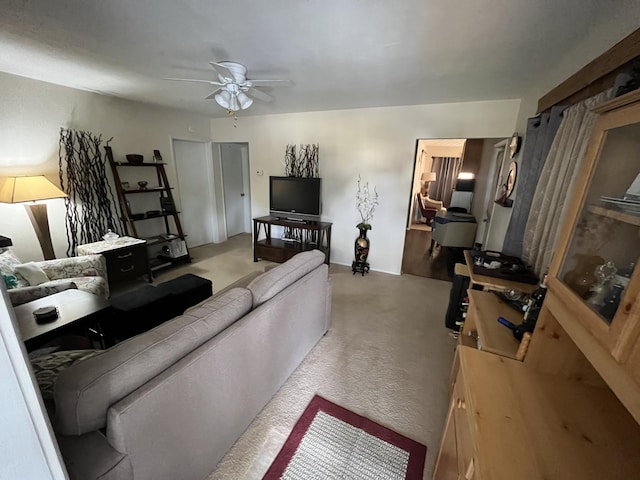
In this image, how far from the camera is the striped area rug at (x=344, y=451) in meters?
1.30

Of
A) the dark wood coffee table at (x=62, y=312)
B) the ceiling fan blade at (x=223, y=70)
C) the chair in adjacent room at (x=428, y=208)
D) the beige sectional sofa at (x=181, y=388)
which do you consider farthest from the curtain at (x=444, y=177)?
the dark wood coffee table at (x=62, y=312)

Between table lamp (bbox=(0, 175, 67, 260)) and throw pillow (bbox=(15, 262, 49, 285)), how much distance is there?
64 cm

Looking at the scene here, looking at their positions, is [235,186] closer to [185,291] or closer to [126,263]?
[126,263]

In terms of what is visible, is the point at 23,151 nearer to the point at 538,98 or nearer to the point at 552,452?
the point at 552,452

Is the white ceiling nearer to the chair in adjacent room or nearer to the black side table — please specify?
the black side table

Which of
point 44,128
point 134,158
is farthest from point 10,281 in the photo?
point 134,158

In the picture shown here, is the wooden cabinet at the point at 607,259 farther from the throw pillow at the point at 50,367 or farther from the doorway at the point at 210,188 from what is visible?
the doorway at the point at 210,188

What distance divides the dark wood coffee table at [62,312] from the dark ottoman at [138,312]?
0.11 metres

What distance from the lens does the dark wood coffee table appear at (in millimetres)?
1627

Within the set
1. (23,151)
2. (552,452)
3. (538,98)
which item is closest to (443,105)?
(538,98)

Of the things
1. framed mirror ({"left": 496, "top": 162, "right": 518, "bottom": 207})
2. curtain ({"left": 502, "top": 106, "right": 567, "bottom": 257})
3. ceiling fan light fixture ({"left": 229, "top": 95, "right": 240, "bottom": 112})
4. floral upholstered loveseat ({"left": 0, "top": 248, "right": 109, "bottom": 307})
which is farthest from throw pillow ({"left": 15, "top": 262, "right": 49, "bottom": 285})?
framed mirror ({"left": 496, "top": 162, "right": 518, "bottom": 207})

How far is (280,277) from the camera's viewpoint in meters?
1.67

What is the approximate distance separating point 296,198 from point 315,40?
2.44 m

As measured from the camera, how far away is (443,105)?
10.3ft
